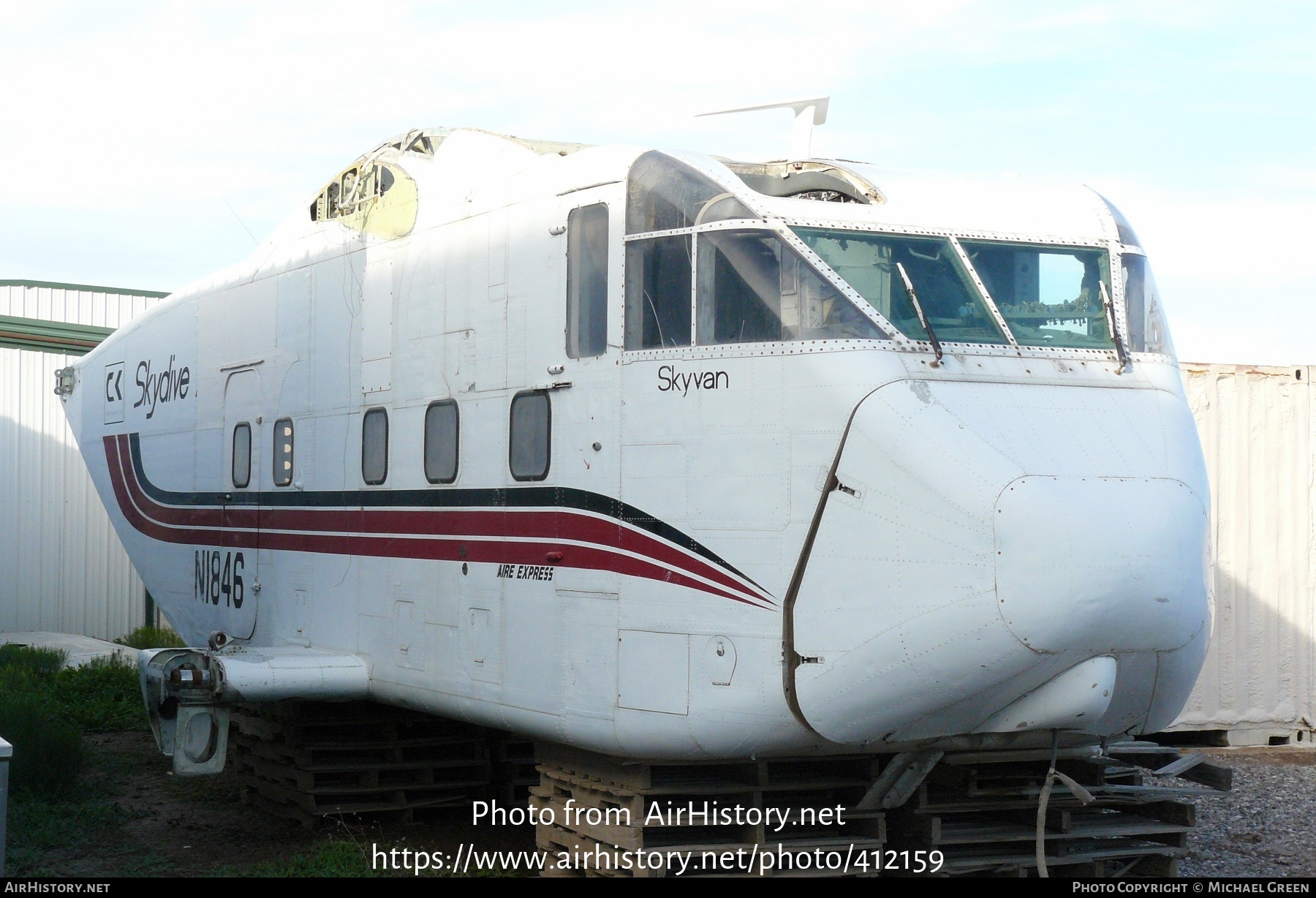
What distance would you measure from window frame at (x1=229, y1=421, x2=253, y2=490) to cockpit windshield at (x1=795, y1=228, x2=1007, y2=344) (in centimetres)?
494

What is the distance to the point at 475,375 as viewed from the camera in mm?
7242

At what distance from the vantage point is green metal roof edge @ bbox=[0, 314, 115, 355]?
1847 centimetres

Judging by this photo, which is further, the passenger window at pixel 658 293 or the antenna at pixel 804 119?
the antenna at pixel 804 119

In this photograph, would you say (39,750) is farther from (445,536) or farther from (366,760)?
(445,536)

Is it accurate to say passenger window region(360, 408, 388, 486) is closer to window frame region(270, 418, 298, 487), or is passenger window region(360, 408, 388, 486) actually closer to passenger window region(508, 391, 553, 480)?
window frame region(270, 418, 298, 487)

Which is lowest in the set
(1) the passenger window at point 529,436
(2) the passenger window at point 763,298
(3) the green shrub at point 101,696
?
(3) the green shrub at point 101,696

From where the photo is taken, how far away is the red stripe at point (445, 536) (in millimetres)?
6234

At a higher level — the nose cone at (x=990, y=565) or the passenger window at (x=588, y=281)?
the passenger window at (x=588, y=281)

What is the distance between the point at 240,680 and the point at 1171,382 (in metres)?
5.32

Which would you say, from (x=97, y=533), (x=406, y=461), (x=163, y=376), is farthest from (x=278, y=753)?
(x=97, y=533)

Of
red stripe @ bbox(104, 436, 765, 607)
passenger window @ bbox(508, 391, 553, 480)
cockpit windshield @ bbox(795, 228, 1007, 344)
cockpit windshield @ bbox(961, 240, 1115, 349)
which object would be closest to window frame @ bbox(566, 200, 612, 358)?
passenger window @ bbox(508, 391, 553, 480)

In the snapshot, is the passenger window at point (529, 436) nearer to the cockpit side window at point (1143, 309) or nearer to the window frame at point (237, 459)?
the cockpit side window at point (1143, 309)

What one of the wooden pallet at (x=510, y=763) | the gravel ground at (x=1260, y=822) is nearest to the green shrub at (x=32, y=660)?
the wooden pallet at (x=510, y=763)

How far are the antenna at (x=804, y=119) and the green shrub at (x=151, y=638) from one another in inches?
483
